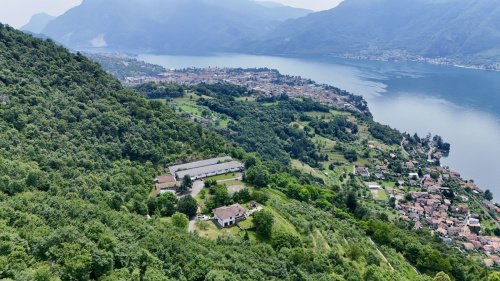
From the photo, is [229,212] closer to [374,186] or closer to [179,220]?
[179,220]

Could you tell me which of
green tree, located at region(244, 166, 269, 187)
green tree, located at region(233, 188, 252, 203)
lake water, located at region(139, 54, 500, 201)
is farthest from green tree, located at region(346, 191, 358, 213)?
lake water, located at region(139, 54, 500, 201)

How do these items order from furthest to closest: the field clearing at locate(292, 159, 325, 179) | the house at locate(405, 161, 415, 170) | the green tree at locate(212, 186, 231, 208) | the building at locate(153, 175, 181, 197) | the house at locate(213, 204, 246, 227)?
the house at locate(405, 161, 415, 170) < the field clearing at locate(292, 159, 325, 179) < the building at locate(153, 175, 181, 197) < the green tree at locate(212, 186, 231, 208) < the house at locate(213, 204, 246, 227)

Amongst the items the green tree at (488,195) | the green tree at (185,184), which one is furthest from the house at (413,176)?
the green tree at (185,184)

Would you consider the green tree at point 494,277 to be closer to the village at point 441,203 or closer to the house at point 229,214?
the village at point 441,203

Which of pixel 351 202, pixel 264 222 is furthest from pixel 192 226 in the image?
pixel 351 202

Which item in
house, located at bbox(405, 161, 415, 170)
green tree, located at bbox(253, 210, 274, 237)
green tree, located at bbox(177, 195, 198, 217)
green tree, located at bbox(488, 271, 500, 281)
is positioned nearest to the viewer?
green tree, located at bbox(253, 210, 274, 237)

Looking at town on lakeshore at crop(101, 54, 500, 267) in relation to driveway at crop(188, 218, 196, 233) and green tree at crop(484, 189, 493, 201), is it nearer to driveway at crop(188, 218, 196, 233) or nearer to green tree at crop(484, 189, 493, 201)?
green tree at crop(484, 189, 493, 201)

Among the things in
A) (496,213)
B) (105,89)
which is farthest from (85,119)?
(496,213)
